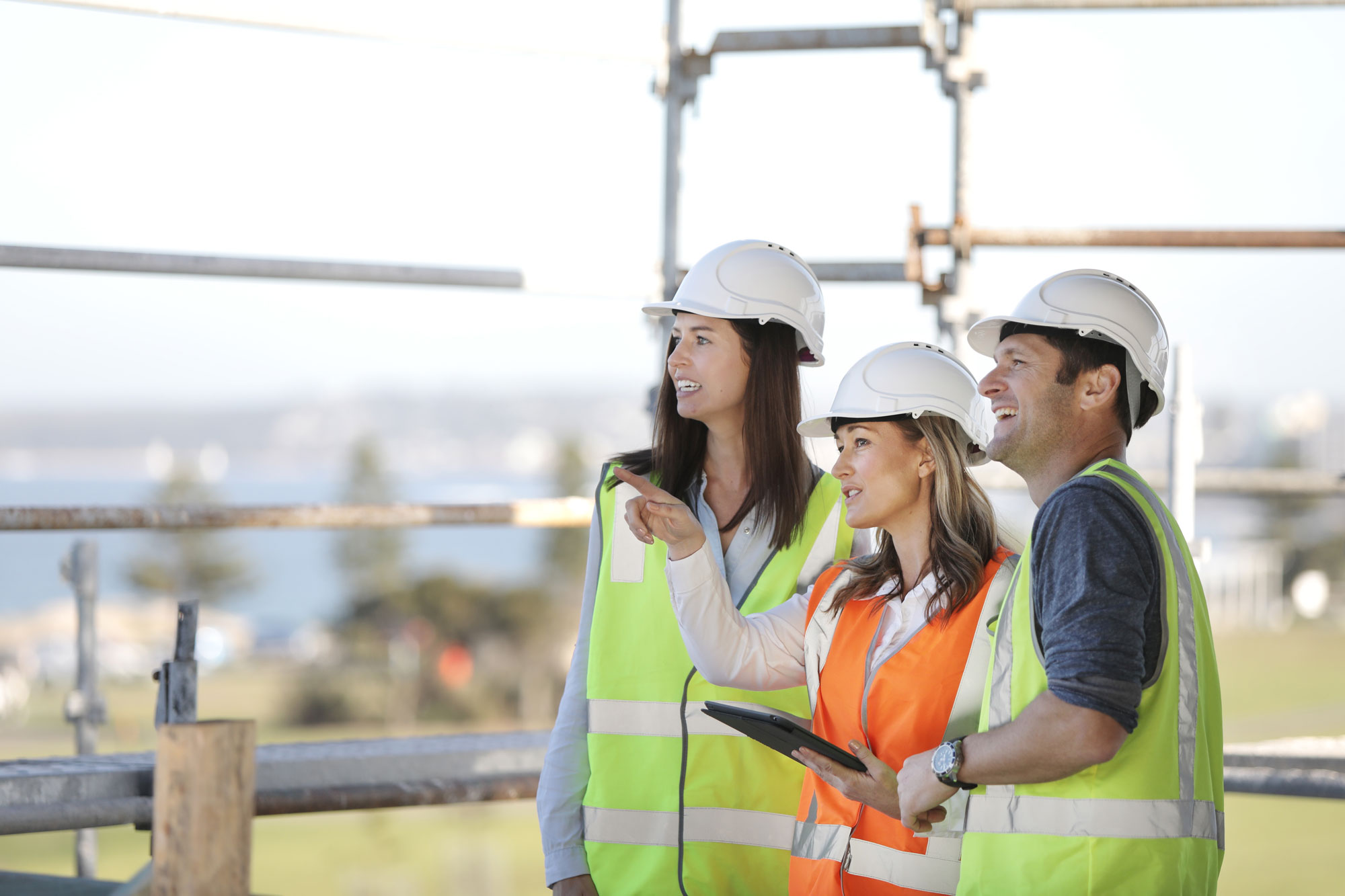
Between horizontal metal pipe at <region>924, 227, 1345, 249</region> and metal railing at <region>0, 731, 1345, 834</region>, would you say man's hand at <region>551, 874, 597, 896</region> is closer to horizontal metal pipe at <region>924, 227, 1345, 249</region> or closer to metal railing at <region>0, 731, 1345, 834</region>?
metal railing at <region>0, 731, 1345, 834</region>

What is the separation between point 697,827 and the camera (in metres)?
2.63

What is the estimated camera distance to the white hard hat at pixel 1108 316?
2176 mm

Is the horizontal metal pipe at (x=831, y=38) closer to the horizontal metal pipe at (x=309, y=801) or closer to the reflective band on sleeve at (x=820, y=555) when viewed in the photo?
the reflective band on sleeve at (x=820, y=555)

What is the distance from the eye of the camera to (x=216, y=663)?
381ft

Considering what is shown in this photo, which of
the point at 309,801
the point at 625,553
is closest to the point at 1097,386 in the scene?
the point at 625,553

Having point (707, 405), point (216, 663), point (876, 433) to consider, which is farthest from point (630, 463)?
point (216, 663)

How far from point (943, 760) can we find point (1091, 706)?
11.8 inches

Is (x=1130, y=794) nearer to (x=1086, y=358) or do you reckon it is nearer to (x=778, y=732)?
(x=778, y=732)

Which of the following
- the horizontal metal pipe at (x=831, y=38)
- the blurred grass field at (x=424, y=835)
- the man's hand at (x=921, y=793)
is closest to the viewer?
the man's hand at (x=921, y=793)

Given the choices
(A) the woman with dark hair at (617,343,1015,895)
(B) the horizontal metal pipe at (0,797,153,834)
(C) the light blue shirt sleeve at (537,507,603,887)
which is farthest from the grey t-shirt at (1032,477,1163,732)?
(B) the horizontal metal pipe at (0,797,153,834)

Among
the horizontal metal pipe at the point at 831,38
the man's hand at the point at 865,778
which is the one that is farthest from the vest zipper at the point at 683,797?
the horizontal metal pipe at the point at 831,38

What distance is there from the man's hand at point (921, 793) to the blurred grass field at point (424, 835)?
71511 millimetres

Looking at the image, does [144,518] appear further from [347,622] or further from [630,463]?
[347,622]

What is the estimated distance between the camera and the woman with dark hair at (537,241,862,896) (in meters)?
2.65
